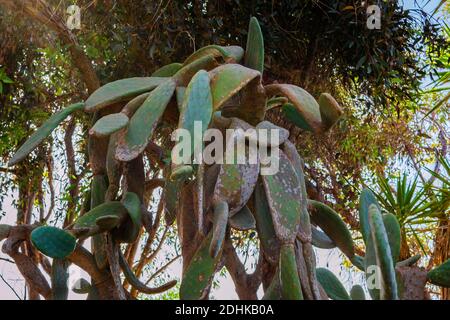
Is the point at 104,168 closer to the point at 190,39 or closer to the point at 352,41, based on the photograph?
the point at 190,39

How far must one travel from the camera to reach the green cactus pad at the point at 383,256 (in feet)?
3.88

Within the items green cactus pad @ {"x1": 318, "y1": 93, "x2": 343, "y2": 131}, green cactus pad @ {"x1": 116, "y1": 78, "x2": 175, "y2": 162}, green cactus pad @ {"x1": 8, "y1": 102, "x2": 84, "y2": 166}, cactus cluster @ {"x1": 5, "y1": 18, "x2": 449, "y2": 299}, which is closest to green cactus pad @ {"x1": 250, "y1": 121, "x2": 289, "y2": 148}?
cactus cluster @ {"x1": 5, "y1": 18, "x2": 449, "y2": 299}

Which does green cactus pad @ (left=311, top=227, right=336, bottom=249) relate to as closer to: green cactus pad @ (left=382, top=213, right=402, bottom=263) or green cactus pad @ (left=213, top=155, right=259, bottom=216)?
green cactus pad @ (left=382, top=213, right=402, bottom=263)

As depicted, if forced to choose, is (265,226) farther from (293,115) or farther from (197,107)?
(293,115)

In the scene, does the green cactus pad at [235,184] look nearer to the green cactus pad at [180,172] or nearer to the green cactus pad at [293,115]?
the green cactus pad at [180,172]

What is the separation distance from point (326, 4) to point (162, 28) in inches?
25.1

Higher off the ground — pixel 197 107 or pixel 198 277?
pixel 197 107

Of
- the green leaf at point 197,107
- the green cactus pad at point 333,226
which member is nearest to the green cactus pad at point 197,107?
the green leaf at point 197,107

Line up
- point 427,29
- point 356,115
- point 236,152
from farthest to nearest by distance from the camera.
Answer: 1. point 356,115
2. point 427,29
3. point 236,152

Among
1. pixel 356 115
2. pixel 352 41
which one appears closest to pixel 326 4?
pixel 352 41

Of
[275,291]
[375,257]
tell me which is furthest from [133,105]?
[375,257]

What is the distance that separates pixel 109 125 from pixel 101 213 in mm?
233

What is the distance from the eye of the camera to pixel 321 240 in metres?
1.66

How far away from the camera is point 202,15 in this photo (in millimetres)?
2504
